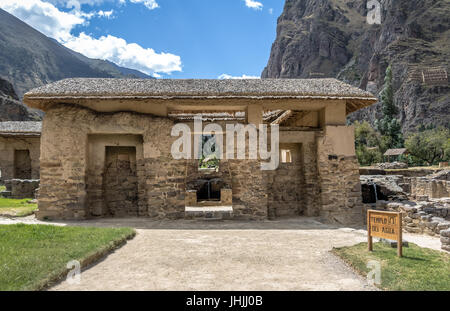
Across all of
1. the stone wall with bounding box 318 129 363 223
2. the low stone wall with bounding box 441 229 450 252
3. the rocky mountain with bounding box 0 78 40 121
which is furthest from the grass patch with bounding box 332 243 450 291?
the rocky mountain with bounding box 0 78 40 121

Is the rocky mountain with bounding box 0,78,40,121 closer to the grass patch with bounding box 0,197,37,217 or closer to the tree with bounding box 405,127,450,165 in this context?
the grass patch with bounding box 0,197,37,217

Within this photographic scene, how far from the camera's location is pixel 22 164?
1975cm

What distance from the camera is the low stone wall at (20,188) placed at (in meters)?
15.3

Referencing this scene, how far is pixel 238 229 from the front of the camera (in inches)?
368

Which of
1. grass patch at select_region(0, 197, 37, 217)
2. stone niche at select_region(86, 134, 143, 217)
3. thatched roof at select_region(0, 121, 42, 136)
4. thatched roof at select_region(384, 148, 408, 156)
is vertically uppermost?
thatched roof at select_region(0, 121, 42, 136)

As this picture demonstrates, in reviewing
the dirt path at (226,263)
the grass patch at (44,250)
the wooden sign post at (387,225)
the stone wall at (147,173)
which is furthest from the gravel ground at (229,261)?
the stone wall at (147,173)

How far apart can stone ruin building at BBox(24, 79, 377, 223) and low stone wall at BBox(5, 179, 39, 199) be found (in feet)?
20.0

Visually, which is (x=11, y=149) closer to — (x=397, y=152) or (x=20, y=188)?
(x=20, y=188)

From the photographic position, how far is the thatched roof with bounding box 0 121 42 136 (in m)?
18.1

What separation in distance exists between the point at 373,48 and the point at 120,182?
76907mm

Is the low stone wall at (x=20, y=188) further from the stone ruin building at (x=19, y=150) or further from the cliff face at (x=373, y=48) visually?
the cliff face at (x=373, y=48)

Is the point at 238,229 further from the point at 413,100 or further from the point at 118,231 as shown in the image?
the point at 413,100

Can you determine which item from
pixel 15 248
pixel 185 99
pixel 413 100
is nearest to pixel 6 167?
pixel 185 99

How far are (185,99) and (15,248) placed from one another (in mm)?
6907
